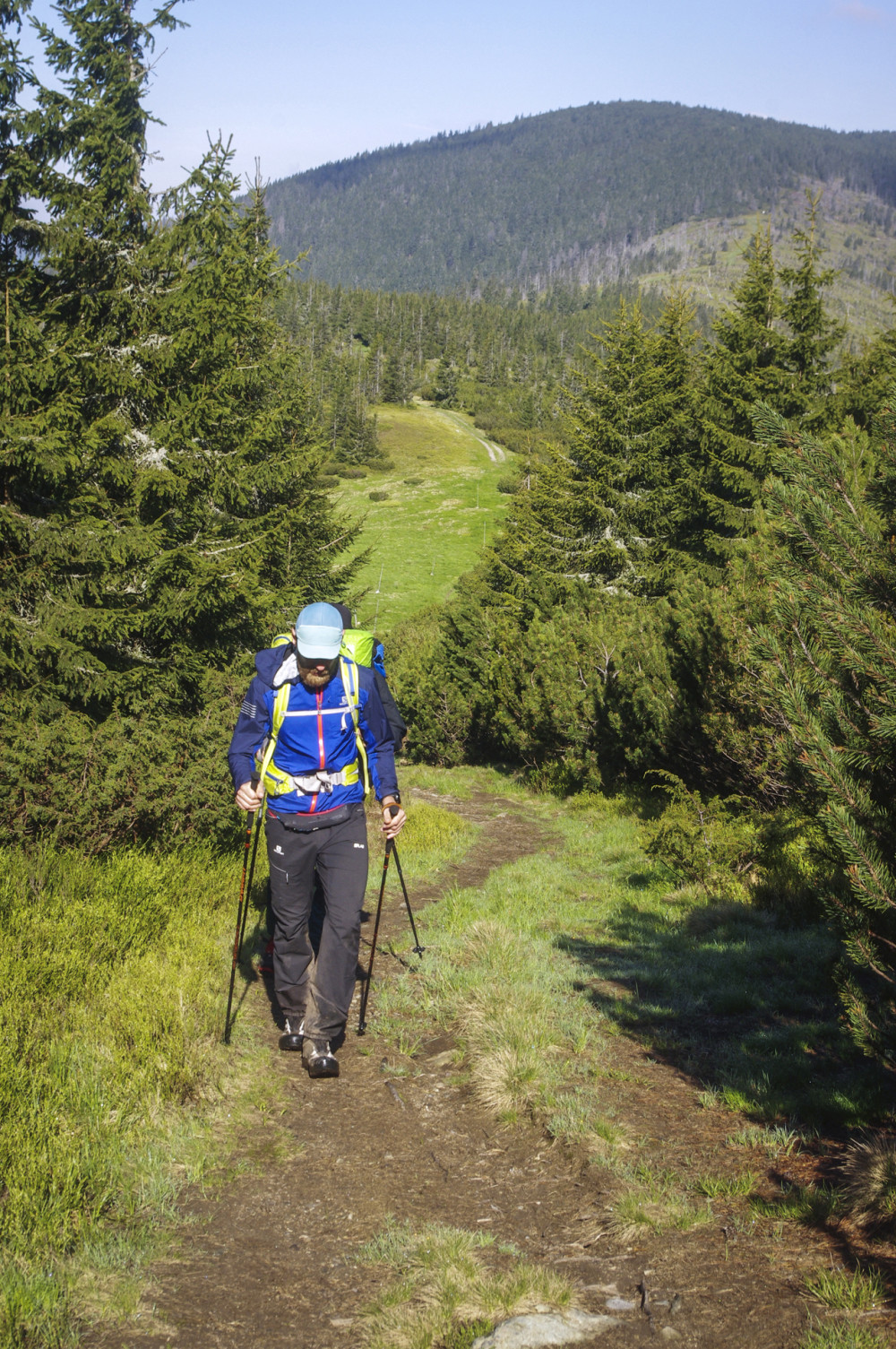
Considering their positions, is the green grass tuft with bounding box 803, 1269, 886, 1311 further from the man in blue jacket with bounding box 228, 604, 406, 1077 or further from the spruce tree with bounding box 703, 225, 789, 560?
the spruce tree with bounding box 703, 225, 789, 560

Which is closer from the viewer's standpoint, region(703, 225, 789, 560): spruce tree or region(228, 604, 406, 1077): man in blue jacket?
region(228, 604, 406, 1077): man in blue jacket

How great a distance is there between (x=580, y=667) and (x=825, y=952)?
9236 millimetres

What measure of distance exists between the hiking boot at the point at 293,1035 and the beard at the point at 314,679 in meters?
1.83

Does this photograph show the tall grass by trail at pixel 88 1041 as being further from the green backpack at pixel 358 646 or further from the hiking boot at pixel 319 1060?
the green backpack at pixel 358 646

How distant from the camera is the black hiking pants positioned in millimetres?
4938

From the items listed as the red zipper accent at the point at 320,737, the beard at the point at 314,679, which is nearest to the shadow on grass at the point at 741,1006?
the red zipper accent at the point at 320,737

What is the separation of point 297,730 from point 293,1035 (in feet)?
5.58

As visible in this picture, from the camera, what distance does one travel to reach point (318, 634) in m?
4.70

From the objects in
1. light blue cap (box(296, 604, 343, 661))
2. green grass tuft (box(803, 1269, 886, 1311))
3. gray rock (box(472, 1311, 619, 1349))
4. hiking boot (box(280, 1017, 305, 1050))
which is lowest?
hiking boot (box(280, 1017, 305, 1050))

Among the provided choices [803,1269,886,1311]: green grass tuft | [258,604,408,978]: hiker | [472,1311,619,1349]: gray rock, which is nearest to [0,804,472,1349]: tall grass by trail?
[258,604,408,978]: hiker

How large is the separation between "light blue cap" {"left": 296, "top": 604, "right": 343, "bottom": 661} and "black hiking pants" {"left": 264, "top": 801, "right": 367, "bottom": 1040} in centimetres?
90

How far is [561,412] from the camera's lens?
2844 centimetres

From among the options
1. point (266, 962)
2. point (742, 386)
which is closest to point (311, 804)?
point (266, 962)

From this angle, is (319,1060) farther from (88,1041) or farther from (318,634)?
(318,634)
